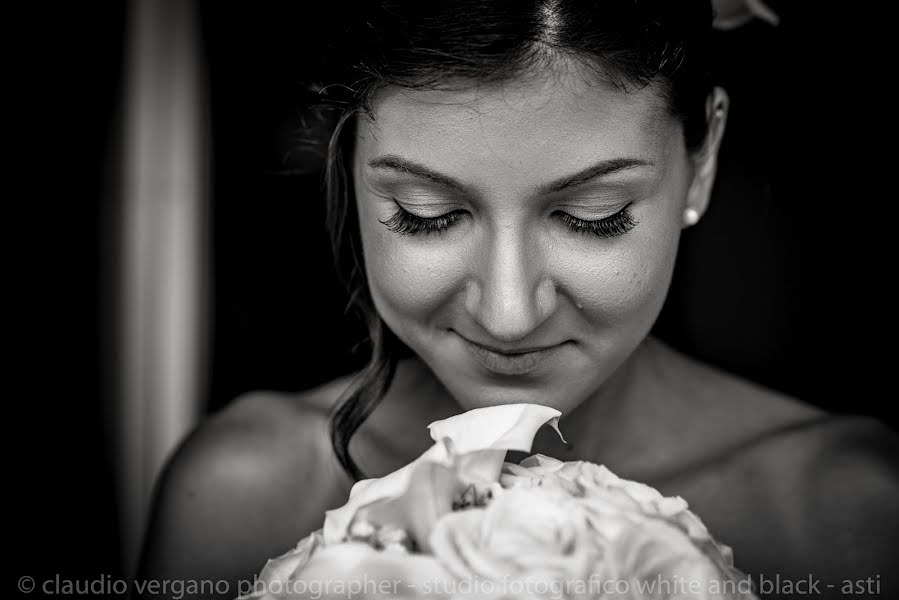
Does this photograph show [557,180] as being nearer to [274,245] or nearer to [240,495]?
[240,495]

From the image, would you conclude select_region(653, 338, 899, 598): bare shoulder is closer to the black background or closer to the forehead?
the black background

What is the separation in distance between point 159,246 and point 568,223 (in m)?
1.53

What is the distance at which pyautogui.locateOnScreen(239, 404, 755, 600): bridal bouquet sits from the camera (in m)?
0.66

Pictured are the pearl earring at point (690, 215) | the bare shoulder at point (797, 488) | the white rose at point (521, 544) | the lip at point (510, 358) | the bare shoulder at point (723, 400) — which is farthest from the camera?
the bare shoulder at point (723, 400)

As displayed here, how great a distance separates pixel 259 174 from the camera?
7.09 ft

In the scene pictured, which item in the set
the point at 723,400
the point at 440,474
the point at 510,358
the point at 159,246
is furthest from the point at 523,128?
the point at 159,246

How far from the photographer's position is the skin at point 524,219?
995 millimetres

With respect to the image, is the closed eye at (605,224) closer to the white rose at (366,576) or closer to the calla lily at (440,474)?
the calla lily at (440,474)

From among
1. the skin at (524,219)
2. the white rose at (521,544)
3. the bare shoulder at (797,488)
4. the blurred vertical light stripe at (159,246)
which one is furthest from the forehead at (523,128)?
the blurred vertical light stripe at (159,246)

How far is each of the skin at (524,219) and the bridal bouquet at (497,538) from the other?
0.95 feet

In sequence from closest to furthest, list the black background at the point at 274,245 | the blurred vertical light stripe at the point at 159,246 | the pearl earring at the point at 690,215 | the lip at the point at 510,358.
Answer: the lip at the point at 510,358
the pearl earring at the point at 690,215
the black background at the point at 274,245
the blurred vertical light stripe at the point at 159,246

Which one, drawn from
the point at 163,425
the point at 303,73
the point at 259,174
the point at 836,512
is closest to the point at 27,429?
the point at 163,425
